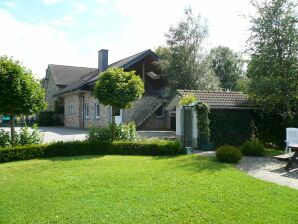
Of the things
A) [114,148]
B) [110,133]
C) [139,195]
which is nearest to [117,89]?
[110,133]

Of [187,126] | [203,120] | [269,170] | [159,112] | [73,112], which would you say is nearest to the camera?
[269,170]

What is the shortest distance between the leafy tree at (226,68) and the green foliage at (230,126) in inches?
1099

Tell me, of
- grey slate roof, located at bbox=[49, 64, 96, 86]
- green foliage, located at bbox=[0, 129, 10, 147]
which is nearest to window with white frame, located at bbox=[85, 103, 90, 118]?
grey slate roof, located at bbox=[49, 64, 96, 86]

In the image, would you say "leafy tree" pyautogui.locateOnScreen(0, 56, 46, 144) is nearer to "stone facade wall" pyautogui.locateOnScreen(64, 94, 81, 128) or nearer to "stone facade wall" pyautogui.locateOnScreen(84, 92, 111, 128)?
"stone facade wall" pyautogui.locateOnScreen(84, 92, 111, 128)

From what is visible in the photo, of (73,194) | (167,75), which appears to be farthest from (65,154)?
(167,75)

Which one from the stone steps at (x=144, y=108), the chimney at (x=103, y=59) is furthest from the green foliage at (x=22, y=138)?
the chimney at (x=103, y=59)

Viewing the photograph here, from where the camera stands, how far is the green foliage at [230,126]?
50.7 feet

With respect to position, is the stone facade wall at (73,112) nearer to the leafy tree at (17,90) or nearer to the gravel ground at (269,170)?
the leafy tree at (17,90)

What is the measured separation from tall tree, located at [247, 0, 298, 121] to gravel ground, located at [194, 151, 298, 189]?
3622mm

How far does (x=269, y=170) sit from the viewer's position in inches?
382

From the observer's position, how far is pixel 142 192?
267 inches

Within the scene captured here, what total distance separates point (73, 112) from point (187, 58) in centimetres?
1251

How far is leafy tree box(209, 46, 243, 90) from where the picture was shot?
44150mm

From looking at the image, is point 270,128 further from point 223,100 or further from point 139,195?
point 139,195
